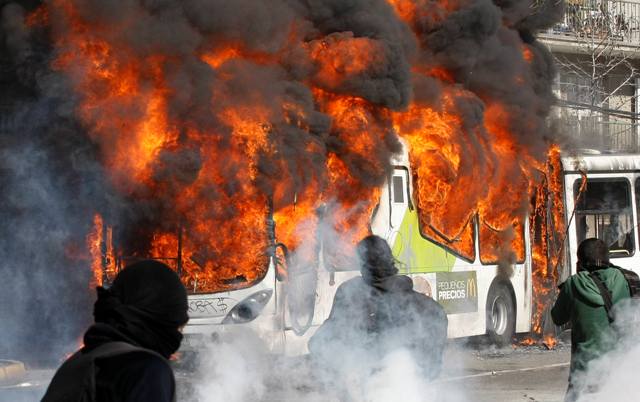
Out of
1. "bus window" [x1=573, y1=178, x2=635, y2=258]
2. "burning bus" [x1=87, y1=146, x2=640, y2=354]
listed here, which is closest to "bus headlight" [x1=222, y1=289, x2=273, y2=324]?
"burning bus" [x1=87, y1=146, x2=640, y2=354]

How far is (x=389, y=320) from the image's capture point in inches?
264

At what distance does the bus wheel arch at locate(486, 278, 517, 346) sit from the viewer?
1617cm

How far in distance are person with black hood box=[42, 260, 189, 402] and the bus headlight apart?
9.26 m

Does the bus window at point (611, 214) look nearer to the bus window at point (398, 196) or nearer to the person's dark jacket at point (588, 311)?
the bus window at point (398, 196)

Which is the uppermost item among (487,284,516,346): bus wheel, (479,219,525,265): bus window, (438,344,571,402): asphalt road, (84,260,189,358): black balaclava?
(84,260,189,358): black balaclava

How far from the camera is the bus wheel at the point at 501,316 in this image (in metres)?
16.2

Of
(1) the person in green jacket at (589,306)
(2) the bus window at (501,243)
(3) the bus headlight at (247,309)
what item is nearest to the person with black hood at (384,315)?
(1) the person in green jacket at (589,306)

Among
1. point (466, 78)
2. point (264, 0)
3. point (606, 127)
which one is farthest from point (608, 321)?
point (606, 127)

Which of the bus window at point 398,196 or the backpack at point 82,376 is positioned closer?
the backpack at point 82,376

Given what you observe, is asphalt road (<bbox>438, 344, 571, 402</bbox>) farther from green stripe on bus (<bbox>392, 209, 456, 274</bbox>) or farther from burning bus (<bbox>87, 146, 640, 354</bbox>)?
green stripe on bus (<bbox>392, 209, 456, 274</bbox>)

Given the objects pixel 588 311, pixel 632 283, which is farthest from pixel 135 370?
pixel 632 283

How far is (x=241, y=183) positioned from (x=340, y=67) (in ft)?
7.59

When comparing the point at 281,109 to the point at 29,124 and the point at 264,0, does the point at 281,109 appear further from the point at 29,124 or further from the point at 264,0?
the point at 29,124

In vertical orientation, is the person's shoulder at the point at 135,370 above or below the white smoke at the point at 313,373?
above
